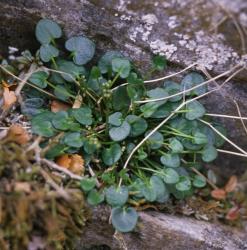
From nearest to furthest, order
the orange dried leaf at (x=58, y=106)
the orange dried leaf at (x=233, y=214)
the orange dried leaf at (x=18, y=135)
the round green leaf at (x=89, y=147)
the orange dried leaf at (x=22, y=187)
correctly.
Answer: the orange dried leaf at (x=22, y=187), the orange dried leaf at (x=18, y=135), the round green leaf at (x=89, y=147), the orange dried leaf at (x=58, y=106), the orange dried leaf at (x=233, y=214)

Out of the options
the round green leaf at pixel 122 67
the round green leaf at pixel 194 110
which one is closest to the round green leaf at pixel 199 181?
the round green leaf at pixel 194 110

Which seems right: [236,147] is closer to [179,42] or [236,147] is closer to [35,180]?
[179,42]

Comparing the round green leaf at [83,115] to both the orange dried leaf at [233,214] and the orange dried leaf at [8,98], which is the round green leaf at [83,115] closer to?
the orange dried leaf at [8,98]

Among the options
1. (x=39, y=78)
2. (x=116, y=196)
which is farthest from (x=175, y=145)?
(x=39, y=78)

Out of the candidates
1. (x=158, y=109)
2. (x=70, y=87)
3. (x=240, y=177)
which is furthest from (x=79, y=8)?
(x=240, y=177)

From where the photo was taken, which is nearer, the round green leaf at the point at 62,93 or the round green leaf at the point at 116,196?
the round green leaf at the point at 116,196

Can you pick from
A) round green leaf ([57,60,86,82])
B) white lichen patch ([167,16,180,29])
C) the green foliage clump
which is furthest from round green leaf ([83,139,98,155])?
white lichen patch ([167,16,180,29])

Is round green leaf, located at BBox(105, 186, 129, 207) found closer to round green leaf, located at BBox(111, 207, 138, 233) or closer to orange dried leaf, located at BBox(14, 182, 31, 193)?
round green leaf, located at BBox(111, 207, 138, 233)
